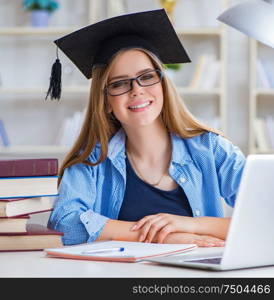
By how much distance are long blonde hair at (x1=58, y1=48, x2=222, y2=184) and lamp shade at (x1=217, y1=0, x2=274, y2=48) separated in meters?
0.47

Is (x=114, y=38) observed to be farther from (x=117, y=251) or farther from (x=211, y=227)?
(x=117, y=251)

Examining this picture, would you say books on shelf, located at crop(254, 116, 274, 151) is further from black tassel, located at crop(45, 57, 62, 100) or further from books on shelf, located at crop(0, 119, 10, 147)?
black tassel, located at crop(45, 57, 62, 100)

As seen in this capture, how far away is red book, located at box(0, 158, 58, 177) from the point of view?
1531mm

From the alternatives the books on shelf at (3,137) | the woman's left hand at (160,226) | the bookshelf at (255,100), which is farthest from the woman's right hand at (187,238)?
the books on shelf at (3,137)

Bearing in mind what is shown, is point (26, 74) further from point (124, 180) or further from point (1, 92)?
point (124, 180)

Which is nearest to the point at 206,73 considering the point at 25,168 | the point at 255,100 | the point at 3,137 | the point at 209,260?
the point at 255,100

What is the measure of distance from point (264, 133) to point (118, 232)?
2856mm

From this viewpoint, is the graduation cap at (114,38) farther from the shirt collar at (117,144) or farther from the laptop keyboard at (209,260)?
the laptop keyboard at (209,260)

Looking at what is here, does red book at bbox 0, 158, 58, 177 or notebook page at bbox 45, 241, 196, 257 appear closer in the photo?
notebook page at bbox 45, 241, 196, 257

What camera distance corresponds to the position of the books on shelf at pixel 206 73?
14.7ft

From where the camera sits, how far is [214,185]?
6.91 ft

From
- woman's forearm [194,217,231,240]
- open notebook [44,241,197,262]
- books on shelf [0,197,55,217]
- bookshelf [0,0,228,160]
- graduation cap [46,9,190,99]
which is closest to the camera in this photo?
open notebook [44,241,197,262]

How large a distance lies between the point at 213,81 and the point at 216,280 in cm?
356

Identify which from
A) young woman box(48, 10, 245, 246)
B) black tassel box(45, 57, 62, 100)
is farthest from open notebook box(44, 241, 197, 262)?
black tassel box(45, 57, 62, 100)
